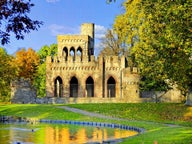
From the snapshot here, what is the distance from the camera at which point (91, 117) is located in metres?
32.4

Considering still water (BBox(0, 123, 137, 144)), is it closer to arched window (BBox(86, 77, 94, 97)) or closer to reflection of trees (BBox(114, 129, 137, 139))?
reflection of trees (BBox(114, 129, 137, 139))

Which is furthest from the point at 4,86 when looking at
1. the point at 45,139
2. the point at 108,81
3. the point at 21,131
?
the point at 45,139

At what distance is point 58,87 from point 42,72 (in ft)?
74.0

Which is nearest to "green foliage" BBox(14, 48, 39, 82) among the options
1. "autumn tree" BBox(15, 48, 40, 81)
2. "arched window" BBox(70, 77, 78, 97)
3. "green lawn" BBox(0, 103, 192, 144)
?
"autumn tree" BBox(15, 48, 40, 81)

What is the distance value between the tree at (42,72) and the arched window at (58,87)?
2199 centimetres

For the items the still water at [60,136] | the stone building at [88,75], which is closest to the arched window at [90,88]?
the stone building at [88,75]

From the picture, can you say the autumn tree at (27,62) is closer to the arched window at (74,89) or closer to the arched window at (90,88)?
the arched window at (74,89)

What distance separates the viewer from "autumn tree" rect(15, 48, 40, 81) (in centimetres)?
8088

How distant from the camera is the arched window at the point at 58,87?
60.1 meters

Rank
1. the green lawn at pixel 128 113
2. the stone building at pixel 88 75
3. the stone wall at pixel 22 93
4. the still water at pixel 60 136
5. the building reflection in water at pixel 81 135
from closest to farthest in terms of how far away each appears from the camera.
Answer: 1. the still water at pixel 60 136
2. the building reflection in water at pixel 81 135
3. the green lawn at pixel 128 113
4. the stone wall at pixel 22 93
5. the stone building at pixel 88 75

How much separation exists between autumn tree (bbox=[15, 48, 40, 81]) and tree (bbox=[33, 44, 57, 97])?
1.30m

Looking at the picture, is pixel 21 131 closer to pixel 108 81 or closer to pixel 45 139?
pixel 45 139

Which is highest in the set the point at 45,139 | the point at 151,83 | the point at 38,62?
the point at 38,62

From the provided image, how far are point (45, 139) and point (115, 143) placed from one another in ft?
17.5
